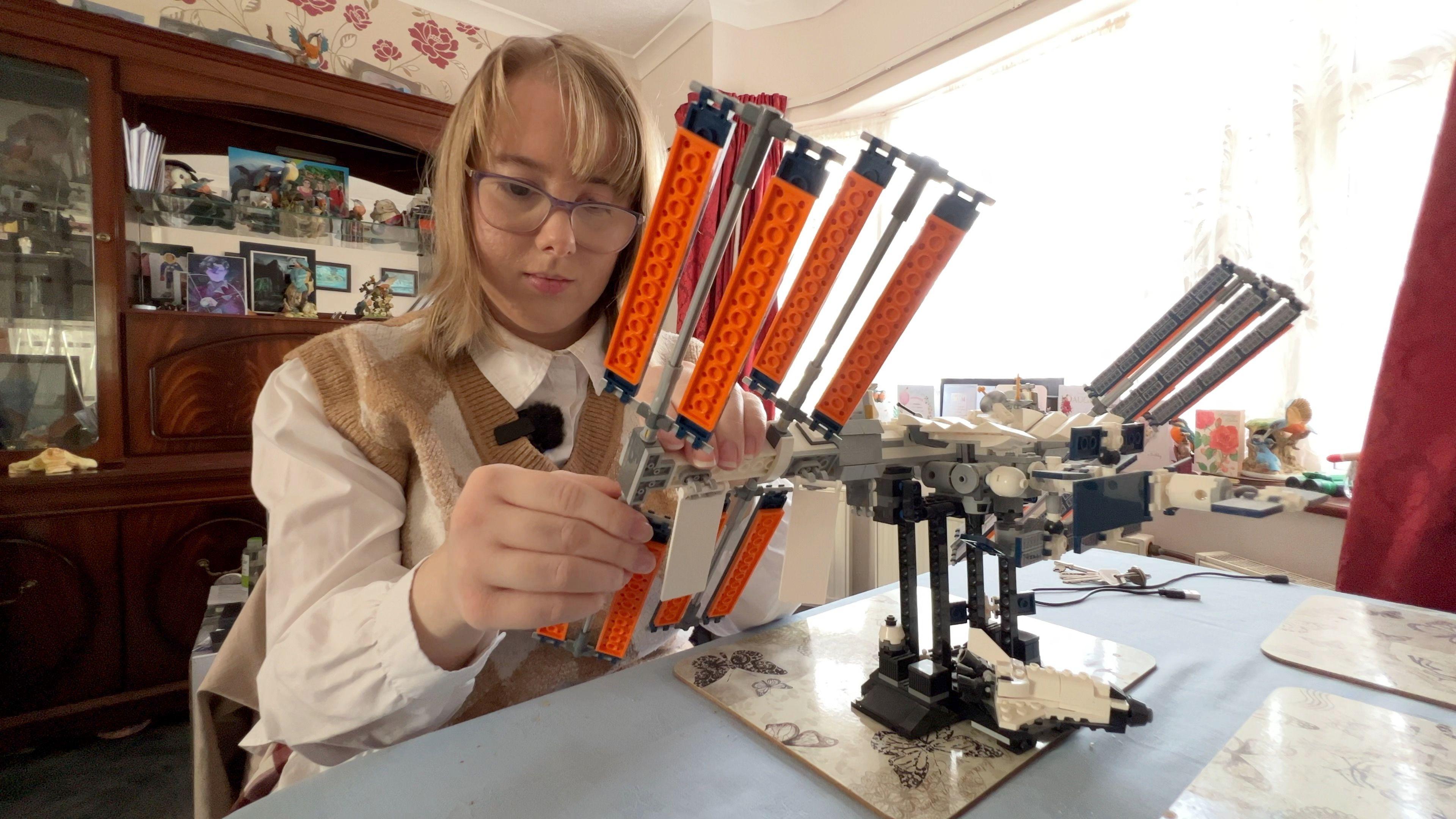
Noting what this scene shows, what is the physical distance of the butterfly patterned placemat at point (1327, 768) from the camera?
46 cm

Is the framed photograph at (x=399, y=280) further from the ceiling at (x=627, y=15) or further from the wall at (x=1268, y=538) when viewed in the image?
the wall at (x=1268, y=538)

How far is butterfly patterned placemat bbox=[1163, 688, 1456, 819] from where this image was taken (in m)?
0.46

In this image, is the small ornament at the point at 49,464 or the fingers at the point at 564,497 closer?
the fingers at the point at 564,497

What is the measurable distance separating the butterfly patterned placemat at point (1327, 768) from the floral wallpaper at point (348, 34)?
234 cm

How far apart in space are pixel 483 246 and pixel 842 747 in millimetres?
657

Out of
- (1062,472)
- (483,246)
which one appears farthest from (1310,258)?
(483,246)

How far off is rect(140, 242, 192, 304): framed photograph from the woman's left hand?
188 cm

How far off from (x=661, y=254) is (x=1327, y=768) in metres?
0.71

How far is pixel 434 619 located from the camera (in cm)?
51

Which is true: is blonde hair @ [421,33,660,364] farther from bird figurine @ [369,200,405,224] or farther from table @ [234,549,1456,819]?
bird figurine @ [369,200,405,224]

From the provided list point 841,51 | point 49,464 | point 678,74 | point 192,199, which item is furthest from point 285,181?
point 841,51

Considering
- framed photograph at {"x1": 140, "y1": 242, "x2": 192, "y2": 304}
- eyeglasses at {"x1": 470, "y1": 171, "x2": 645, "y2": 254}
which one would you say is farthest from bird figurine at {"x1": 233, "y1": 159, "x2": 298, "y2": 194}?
eyeglasses at {"x1": 470, "y1": 171, "x2": 645, "y2": 254}

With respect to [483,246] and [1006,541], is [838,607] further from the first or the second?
[483,246]

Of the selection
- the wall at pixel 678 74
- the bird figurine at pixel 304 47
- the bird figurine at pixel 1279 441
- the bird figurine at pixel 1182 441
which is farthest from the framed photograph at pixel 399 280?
the bird figurine at pixel 1279 441
